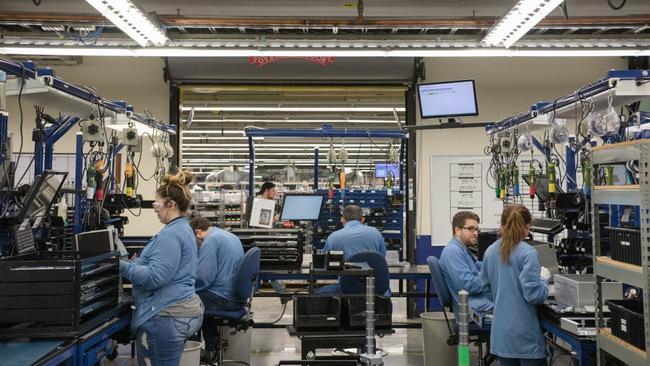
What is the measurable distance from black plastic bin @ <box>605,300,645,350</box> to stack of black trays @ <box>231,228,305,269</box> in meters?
3.02

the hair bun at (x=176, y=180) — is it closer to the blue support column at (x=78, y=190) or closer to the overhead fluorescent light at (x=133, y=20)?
the blue support column at (x=78, y=190)

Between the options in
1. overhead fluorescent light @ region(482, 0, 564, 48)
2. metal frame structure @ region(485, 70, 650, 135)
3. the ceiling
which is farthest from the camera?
the ceiling

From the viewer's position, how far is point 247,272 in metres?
4.09

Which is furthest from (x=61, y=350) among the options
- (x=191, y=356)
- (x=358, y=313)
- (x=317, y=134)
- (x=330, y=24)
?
(x=330, y=24)

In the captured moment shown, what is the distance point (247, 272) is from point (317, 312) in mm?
919

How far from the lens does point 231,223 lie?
7.73 m

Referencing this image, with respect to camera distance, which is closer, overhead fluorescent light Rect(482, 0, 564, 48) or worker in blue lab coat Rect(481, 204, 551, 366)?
worker in blue lab coat Rect(481, 204, 551, 366)

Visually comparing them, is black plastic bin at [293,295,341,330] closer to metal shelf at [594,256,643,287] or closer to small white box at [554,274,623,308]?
small white box at [554,274,623,308]

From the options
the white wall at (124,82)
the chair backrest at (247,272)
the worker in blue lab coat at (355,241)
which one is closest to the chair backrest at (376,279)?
the worker in blue lab coat at (355,241)

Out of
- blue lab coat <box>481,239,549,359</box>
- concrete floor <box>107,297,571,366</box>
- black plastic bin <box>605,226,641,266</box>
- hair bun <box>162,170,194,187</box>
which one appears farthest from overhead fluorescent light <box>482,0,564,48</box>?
hair bun <box>162,170,194,187</box>

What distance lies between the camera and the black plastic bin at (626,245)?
213 cm

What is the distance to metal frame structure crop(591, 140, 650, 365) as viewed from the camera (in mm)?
2016

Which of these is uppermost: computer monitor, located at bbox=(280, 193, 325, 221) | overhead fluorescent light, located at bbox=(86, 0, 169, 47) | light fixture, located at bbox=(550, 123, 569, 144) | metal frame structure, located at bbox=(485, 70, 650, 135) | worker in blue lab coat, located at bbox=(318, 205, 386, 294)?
overhead fluorescent light, located at bbox=(86, 0, 169, 47)

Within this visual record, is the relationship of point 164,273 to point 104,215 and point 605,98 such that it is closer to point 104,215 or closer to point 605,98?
point 104,215
